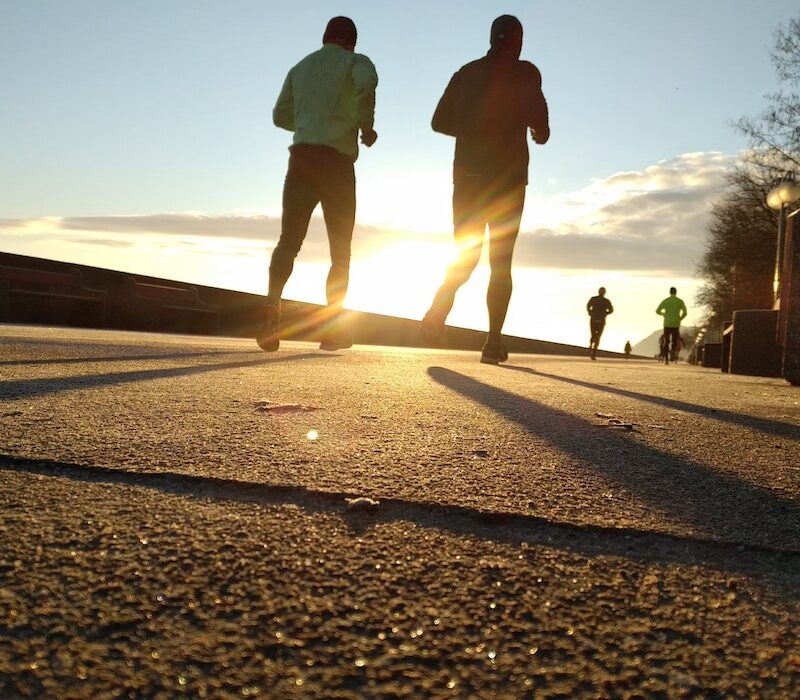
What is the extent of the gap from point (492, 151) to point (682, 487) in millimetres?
4692

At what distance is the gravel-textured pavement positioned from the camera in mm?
784

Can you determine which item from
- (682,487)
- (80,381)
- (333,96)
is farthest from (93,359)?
(682,487)

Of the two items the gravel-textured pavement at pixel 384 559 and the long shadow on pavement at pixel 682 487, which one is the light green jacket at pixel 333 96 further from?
the gravel-textured pavement at pixel 384 559

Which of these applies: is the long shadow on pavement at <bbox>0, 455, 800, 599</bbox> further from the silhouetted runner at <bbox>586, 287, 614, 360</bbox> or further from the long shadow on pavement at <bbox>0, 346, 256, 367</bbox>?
the silhouetted runner at <bbox>586, 287, 614, 360</bbox>

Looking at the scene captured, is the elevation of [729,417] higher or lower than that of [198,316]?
lower

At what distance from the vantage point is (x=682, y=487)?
163 cm

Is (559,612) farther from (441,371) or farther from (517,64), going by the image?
(517,64)

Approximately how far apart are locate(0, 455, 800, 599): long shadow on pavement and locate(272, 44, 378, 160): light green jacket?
488 cm

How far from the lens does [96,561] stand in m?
1.02

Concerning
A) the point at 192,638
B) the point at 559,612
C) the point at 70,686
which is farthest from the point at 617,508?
the point at 70,686

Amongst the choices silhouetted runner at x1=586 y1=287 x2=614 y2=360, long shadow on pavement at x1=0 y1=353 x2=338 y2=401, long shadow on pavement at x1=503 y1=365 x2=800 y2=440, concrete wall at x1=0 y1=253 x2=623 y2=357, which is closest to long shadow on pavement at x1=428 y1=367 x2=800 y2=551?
long shadow on pavement at x1=503 y1=365 x2=800 y2=440

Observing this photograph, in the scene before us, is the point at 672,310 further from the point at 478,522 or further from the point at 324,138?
the point at 478,522

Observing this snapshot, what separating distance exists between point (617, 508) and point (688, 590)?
381mm

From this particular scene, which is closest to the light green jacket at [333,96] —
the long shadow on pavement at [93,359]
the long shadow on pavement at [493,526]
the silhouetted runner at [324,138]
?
the silhouetted runner at [324,138]
